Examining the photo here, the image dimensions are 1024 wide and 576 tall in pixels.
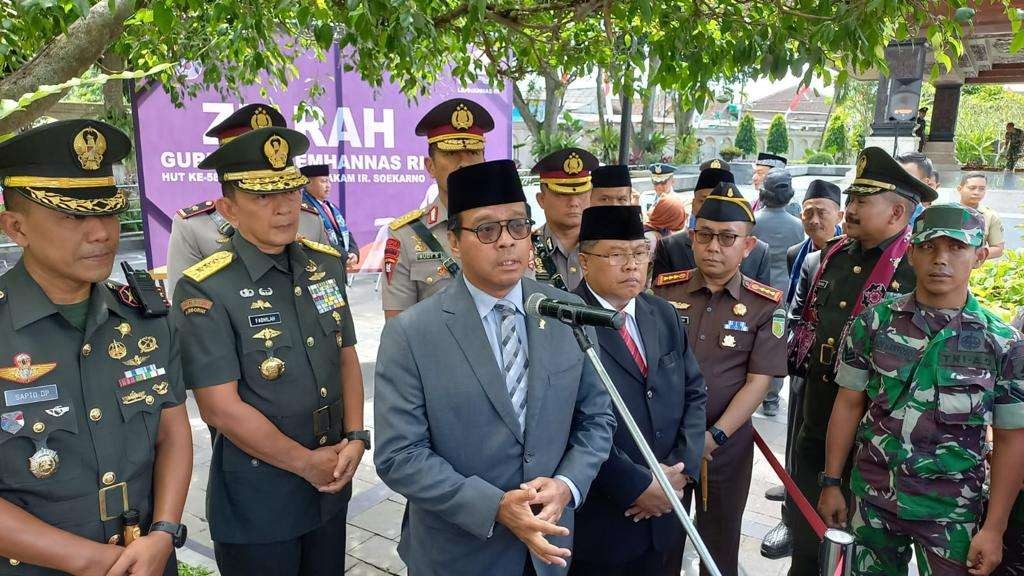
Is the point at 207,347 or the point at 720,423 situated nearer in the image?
the point at 207,347

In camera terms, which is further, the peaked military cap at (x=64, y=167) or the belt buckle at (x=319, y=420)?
the belt buckle at (x=319, y=420)

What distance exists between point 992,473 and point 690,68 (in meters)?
2.11

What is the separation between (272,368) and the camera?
7.83 ft

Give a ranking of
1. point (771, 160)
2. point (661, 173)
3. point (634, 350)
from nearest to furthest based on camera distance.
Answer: point (634, 350) < point (661, 173) < point (771, 160)

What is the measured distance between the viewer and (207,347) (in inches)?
89.7

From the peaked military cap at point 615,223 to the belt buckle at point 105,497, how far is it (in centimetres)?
180

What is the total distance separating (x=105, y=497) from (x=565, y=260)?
101 inches

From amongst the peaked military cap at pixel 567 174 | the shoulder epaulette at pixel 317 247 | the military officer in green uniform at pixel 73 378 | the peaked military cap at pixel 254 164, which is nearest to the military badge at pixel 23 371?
the military officer in green uniform at pixel 73 378

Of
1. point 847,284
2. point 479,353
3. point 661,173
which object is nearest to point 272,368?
point 479,353

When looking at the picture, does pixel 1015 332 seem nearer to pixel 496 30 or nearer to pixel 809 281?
pixel 809 281

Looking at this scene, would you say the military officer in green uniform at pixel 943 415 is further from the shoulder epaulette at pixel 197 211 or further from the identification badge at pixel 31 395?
the shoulder epaulette at pixel 197 211

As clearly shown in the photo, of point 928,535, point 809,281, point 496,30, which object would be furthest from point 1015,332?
point 496,30

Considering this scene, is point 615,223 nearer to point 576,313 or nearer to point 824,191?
point 576,313

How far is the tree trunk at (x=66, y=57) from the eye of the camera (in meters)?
A: 2.39
